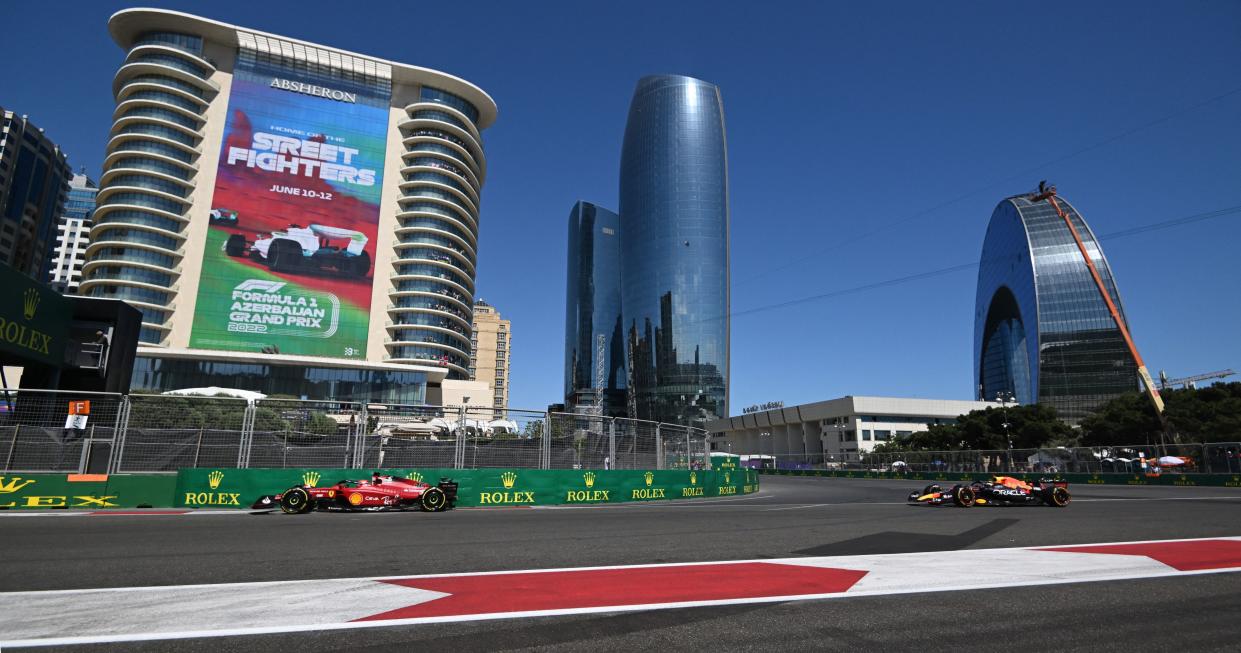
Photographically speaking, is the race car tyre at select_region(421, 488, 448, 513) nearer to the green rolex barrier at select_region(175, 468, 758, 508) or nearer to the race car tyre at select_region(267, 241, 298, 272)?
the green rolex barrier at select_region(175, 468, 758, 508)

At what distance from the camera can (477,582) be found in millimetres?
5953

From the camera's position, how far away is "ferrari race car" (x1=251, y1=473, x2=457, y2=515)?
15.9 m

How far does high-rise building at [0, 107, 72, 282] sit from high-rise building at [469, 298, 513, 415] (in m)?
92.4

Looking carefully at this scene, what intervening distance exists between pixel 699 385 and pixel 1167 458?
11644cm

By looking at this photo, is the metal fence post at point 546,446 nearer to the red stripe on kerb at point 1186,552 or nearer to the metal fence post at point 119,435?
the metal fence post at point 119,435

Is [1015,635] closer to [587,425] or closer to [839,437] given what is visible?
[587,425]

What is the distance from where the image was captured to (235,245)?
261ft

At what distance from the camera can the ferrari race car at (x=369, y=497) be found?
1589cm

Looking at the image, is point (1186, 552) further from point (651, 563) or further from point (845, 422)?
point (845, 422)

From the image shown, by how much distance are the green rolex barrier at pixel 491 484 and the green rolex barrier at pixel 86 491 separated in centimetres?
52

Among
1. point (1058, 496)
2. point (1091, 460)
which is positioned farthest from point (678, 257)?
point (1058, 496)

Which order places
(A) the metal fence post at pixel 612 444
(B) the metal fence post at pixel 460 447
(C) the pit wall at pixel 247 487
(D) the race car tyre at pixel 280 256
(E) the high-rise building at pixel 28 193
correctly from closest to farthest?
(C) the pit wall at pixel 247 487 → (B) the metal fence post at pixel 460 447 → (A) the metal fence post at pixel 612 444 → (D) the race car tyre at pixel 280 256 → (E) the high-rise building at pixel 28 193

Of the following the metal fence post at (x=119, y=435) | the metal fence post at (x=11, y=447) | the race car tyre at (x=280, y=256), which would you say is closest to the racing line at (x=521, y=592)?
the metal fence post at (x=119, y=435)

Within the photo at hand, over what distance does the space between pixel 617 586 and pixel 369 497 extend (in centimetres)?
1267
